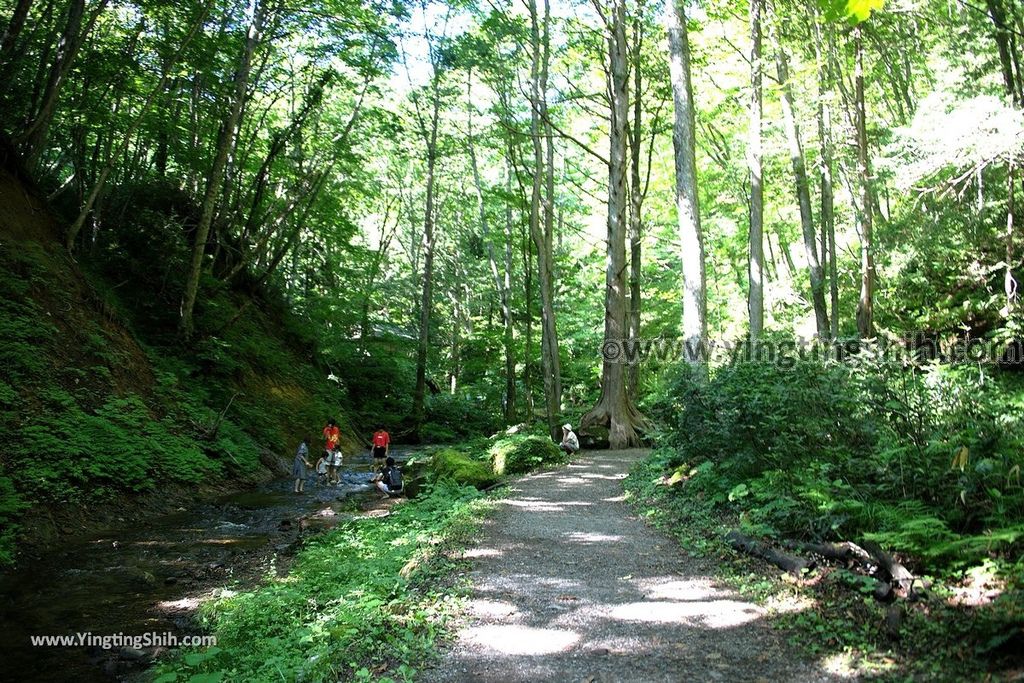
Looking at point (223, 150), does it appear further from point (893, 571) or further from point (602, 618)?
point (893, 571)

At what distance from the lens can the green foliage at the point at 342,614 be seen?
436cm

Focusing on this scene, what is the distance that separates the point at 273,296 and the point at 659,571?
22491 mm

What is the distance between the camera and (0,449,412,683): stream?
5648 millimetres

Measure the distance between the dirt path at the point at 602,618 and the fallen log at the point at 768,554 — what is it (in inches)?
18.1

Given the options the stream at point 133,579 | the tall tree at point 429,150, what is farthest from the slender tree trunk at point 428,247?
the stream at point 133,579

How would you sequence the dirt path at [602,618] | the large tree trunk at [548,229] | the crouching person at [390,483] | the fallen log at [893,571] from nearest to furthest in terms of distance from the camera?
the dirt path at [602,618]
the fallen log at [893,571]
the crouching person at [390,483]
the large tree trunk at [548,229]

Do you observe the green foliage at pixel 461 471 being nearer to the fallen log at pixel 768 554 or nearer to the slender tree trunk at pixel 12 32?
the fallen log at pixel 768 554

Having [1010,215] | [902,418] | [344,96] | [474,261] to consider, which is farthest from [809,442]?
[474,261]

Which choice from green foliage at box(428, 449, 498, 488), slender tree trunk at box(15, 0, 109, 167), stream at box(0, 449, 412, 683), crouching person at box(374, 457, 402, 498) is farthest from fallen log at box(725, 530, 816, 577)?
slender tree trunk at box(15, 0, 109, 167)

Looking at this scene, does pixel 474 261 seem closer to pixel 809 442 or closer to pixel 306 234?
pixel 306 234

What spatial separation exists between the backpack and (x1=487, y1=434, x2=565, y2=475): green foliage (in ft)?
6.96

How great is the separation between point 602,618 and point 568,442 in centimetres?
1135

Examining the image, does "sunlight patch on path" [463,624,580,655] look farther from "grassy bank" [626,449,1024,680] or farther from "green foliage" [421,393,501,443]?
"green foliage" [421,393,501,443]

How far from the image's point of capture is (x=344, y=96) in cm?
2405
